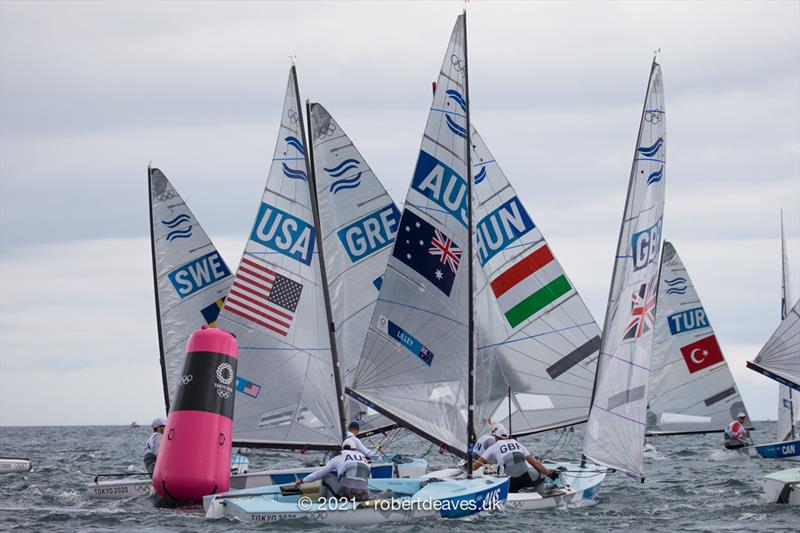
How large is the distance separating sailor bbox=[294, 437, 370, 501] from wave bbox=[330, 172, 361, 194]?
9.03m

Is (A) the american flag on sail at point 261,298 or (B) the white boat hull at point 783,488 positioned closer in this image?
(B) the white boat hull at point 783,488

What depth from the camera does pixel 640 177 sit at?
2159 cm

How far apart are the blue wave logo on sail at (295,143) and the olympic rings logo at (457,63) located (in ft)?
13.6

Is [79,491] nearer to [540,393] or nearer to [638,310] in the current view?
[540,393]

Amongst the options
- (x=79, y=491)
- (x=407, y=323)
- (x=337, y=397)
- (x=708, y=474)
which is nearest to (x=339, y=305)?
(x=337, y=397)

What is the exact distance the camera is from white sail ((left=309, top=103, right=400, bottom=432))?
2595 cm

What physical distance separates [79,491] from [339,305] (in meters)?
6.92

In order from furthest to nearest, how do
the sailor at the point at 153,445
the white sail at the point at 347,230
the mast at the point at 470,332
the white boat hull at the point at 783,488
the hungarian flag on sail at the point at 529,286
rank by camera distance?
the white sail at the point at 347,230
the hungarian flag on sail at the point at 529,286
the sailor at the point at 153,445
the mast at the point at 470,332
the white boat hull at the point at 783,488

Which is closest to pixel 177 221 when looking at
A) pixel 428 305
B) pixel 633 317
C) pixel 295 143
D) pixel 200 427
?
pixel 295 143

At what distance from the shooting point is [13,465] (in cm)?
3234

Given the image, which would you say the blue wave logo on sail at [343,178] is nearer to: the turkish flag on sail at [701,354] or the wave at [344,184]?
the wave at [344,184]

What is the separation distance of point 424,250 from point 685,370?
18.3 meters

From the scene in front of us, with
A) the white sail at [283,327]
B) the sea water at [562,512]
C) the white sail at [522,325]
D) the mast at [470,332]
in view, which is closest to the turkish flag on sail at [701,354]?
the sea water at [562,512]

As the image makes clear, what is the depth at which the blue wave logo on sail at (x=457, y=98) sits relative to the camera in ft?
70.5
